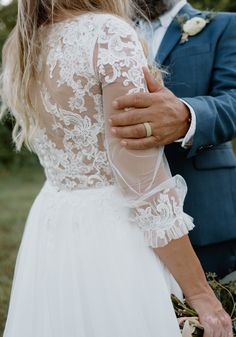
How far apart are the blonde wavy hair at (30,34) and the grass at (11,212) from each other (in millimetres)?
2611

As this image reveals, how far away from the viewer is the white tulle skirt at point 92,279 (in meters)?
2.00

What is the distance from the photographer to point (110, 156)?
6.67 ft

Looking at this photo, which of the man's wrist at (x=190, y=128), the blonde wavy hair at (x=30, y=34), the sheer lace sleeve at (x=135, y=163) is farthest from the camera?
the man's wrist at (x=190, y=128)

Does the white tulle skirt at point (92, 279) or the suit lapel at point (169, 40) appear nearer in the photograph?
the white tulle skirt at point (92, 279)

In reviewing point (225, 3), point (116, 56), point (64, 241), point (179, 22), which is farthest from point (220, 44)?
point (225, 3)

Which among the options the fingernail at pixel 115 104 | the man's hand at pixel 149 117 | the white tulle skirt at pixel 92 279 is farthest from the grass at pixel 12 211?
the fingernail at pixel 115 104

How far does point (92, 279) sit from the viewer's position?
2.06 metres

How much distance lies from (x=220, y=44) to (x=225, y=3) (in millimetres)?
7624

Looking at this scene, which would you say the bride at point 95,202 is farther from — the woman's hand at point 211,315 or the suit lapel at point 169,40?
the suit lapel at point 169,40

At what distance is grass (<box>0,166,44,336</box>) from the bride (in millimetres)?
2516

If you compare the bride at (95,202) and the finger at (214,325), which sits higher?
the bride at (95,202)

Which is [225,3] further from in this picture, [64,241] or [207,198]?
[64,241]

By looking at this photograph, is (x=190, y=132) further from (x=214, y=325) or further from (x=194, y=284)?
(x=214, y=325)

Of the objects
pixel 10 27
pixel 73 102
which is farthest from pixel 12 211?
pixel 73 102
